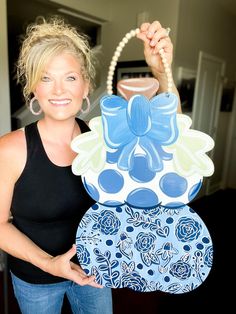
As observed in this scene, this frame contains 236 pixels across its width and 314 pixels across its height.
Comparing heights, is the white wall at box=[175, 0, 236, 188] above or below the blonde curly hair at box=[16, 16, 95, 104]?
above

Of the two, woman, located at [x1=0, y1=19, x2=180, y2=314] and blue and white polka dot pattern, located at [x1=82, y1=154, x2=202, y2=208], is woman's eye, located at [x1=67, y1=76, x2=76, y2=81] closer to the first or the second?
woman, located at [x1=0, y1=19, x2=180, y2=314]

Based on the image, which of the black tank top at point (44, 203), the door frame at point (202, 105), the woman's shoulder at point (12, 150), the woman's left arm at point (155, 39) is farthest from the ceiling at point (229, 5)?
the woman's shoulder at point (12, 150)

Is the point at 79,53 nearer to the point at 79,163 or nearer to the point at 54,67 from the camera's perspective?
the point at 54,67

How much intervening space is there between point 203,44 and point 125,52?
1.02m

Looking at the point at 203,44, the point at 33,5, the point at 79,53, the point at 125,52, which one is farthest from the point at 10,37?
the point at 79,53

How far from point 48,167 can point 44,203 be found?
0.10m

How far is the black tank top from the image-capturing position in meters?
0.71

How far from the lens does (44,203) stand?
2.40ft

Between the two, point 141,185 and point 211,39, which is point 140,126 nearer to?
point 141,185

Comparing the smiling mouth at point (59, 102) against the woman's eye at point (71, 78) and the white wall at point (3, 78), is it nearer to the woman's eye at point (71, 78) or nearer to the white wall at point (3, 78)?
the woman's eye at point (71, 78)

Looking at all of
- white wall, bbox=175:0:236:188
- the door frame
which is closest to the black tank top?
white wall, bbox=175:0:236:188

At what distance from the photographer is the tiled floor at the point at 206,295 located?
1382 mm

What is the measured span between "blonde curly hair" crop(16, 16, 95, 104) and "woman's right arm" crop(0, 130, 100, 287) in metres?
0.15

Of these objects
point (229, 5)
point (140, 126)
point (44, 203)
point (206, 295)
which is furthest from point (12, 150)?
point (229, 5)
